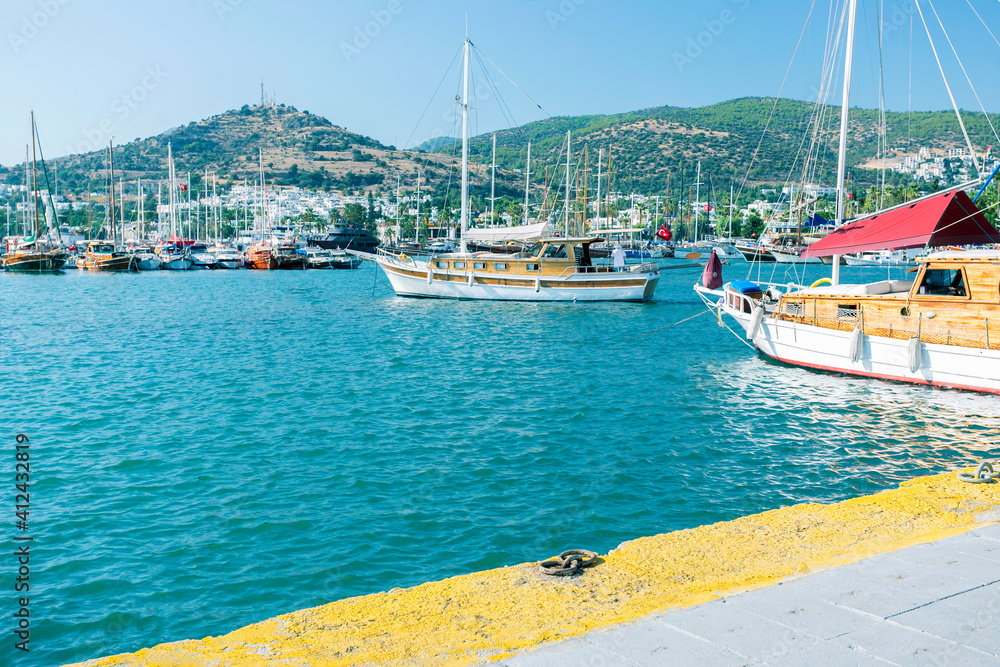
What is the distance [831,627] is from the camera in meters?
5.41

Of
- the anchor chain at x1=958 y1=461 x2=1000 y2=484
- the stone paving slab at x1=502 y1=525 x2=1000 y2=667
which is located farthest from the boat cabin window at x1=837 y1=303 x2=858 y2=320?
the stone paving slab at x1=502 y1=525 x2=1000 y2=667

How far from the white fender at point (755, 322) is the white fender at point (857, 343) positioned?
328 cm

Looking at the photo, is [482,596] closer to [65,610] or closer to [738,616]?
[738,616]

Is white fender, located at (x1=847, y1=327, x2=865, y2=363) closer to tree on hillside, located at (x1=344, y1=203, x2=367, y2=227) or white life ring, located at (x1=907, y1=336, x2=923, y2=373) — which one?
white life ring, located at (x1=907, y1=336, x2=923, y2=373)

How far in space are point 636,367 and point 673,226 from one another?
5318 inches

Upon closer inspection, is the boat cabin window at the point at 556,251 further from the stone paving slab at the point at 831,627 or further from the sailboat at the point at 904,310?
the stone paving slab at the point at 831,627

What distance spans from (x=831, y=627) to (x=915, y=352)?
52.3 feet

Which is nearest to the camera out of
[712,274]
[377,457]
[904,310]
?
[377,457]

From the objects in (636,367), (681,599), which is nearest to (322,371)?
(636,367)

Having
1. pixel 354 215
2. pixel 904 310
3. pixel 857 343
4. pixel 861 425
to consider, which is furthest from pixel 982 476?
pixel 354 215

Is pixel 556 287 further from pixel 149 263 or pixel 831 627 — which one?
pixel 149 263

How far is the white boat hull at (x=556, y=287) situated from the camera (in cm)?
4447

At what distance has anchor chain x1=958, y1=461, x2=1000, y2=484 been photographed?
10.0 metres

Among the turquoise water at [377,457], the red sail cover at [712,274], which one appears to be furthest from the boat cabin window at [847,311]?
the red sail cover at [712,274]
